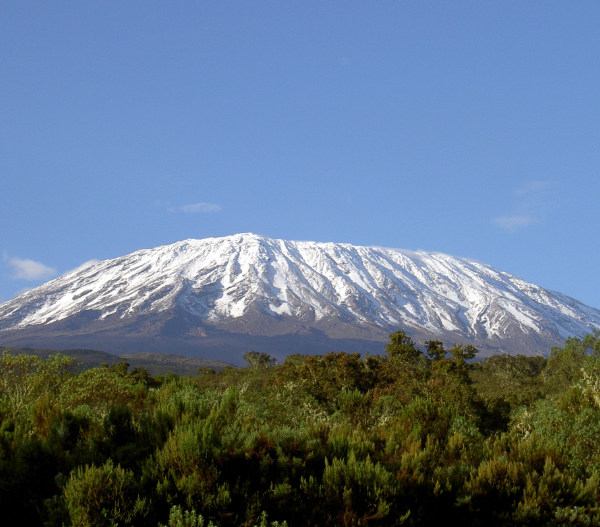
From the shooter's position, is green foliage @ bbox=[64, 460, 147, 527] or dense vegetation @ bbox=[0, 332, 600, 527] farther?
dense vegetation @ bbox=[0, 332, 600, 527]

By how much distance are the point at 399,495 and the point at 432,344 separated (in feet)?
104

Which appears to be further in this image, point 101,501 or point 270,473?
point 270,473

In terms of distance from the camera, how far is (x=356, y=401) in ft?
55.4

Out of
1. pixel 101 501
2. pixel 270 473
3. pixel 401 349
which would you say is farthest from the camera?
pixel 401 349

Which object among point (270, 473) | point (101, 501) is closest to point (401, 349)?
point (270, 473)

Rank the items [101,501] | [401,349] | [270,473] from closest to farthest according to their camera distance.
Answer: [101,501] → [270,473] → [401,349]

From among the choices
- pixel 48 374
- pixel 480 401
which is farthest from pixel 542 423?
pixel 48 374

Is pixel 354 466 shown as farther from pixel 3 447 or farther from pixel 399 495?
pixel 3 447

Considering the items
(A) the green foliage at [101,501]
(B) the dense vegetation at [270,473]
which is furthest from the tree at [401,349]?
(A) the green foliage at [101,501]

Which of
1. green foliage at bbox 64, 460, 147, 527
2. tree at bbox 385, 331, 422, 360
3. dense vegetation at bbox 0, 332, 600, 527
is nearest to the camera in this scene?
green foliage at bbox 64, 460, 147, 527

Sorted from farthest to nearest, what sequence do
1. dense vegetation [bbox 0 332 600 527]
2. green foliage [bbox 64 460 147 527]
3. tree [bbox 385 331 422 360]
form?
tree [bbox 385 331 422 360] < dense vegetation [bbox 0 332 600 527] < green foliage [bbox 64 460 147 527]

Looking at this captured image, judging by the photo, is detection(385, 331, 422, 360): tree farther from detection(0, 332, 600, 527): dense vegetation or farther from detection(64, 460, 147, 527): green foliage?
detection(64, 460, 147, 527): green foliage

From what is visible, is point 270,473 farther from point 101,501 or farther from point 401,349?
point 401,349

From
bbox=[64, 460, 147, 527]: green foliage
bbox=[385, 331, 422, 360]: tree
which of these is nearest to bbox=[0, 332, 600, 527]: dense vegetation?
bbox=[64, 460, 147, 527]: green foliage
